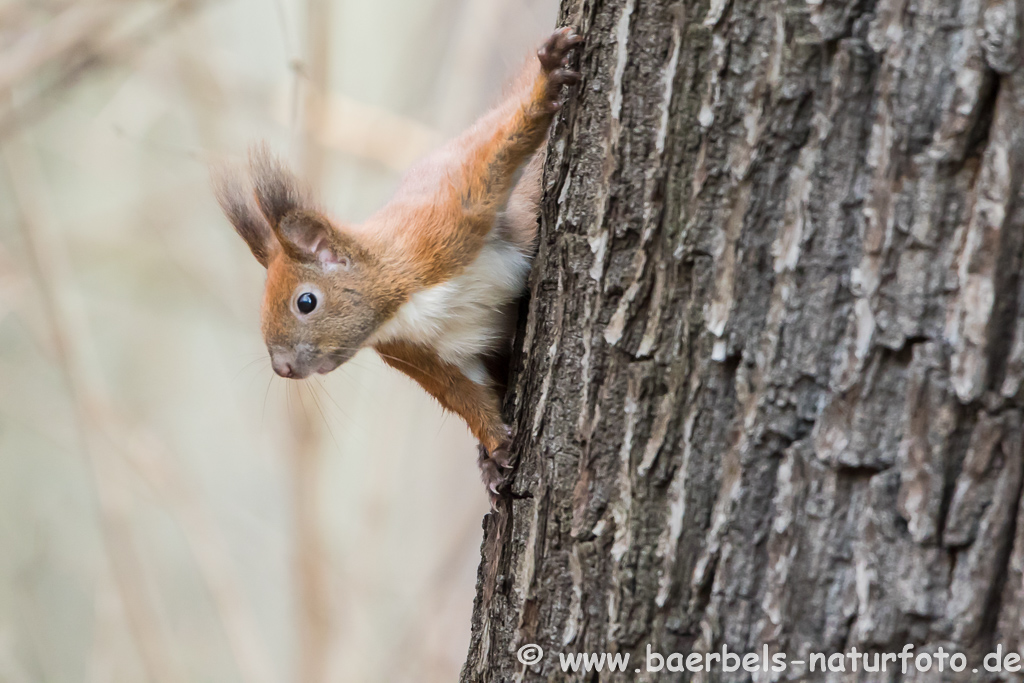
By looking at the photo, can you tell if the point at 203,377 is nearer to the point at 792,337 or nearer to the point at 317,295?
the point at 317,295

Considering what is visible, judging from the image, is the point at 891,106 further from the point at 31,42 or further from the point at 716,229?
the point at 31,42

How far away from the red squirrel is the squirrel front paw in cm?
34

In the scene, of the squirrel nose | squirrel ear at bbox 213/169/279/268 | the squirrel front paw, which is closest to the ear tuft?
squirrel ear at bbox 213/169/279/268

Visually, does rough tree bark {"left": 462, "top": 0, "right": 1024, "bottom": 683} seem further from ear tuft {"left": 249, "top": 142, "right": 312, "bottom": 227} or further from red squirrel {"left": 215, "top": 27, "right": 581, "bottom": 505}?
ear tuft {"left": 249, "top": 142, "right": 312, "bottom": 227}

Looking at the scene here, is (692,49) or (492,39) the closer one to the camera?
(692,49)

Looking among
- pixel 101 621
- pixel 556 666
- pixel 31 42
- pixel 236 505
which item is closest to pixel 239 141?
pixel 31 42

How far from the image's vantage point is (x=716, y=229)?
3.51 ft

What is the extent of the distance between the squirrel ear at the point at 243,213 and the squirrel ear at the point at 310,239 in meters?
0.15

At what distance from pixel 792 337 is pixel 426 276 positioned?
0.94 meters

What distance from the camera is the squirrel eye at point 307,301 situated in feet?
5.93

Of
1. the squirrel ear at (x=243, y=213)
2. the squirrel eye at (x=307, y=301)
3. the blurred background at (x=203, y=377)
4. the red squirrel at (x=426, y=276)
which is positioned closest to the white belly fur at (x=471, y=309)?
the red squirrel at (x=426, y=276)

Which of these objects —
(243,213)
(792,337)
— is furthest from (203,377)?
(792,337)

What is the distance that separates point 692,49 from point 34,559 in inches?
220

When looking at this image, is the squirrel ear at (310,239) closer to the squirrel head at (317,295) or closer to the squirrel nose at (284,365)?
the squirrel head at (317,295)
